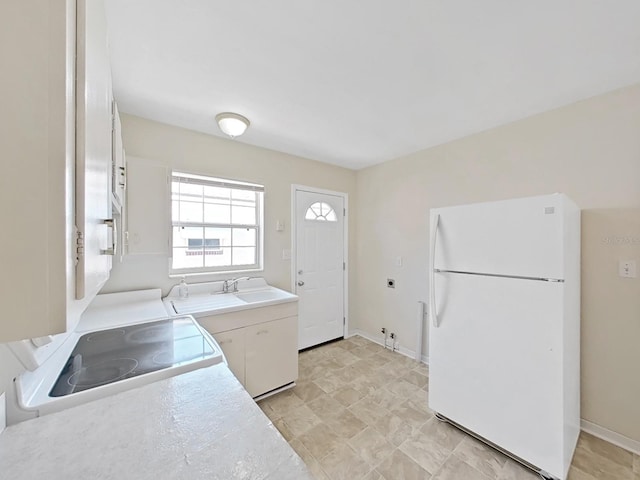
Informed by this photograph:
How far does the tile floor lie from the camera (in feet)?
4.96

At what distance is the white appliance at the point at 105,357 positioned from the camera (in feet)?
2.84

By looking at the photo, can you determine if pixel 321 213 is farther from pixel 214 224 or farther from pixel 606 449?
pixel 606 449

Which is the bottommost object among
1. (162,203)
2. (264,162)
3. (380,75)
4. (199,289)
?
(199,289)

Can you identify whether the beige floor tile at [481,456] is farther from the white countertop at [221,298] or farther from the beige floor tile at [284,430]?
the white countertop at [221,298]

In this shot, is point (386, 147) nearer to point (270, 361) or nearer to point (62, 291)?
point (270, 361)

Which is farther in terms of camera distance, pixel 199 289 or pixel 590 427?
pixel 199 289

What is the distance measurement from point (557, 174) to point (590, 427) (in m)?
1.84

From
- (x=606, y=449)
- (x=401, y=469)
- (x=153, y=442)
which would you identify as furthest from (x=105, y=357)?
(x=606, y=449)

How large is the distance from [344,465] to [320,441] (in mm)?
234

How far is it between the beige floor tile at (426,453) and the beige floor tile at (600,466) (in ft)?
2.54

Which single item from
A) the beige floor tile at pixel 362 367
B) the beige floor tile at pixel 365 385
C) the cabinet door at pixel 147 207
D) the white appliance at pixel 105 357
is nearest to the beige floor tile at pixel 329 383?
the beige floor tile at pixel 365 385

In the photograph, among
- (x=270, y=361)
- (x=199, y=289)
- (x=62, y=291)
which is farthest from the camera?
(x=199, y=289)

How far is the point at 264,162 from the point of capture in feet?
9.22

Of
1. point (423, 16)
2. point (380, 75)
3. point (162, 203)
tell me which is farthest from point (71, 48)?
point (162, 203)
